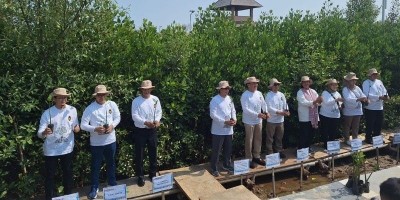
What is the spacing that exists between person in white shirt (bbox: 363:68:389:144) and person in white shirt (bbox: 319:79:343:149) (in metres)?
0.82

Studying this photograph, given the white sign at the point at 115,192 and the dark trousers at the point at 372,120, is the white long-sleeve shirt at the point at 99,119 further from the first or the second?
the dark trousers at the point at 372,120

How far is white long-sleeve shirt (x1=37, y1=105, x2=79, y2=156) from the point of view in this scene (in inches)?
219


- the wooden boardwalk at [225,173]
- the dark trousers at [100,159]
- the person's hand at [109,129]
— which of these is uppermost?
the person's hand at [109,129]

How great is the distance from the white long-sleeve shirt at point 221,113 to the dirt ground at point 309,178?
1.32m

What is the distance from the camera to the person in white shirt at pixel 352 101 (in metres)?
8.28

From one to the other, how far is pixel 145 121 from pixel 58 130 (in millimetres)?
1324

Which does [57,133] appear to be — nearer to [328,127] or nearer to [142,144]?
[142,144]

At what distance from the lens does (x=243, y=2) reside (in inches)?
1179

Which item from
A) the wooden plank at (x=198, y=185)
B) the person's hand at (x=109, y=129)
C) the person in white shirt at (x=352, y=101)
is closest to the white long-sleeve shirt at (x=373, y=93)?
the person in white shirt at (x=352, y=101)

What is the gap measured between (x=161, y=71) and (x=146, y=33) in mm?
801

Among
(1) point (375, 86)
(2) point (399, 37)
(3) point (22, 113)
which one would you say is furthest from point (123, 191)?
(2) point (399, 37)

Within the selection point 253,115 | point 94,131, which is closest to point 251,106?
point 253,115

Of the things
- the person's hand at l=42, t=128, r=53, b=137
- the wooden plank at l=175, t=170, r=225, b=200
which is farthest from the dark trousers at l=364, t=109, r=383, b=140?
the person's hand at l=42, t=128, r=53, b=137

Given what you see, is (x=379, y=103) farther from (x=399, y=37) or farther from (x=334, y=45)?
(x=399, y=37)
